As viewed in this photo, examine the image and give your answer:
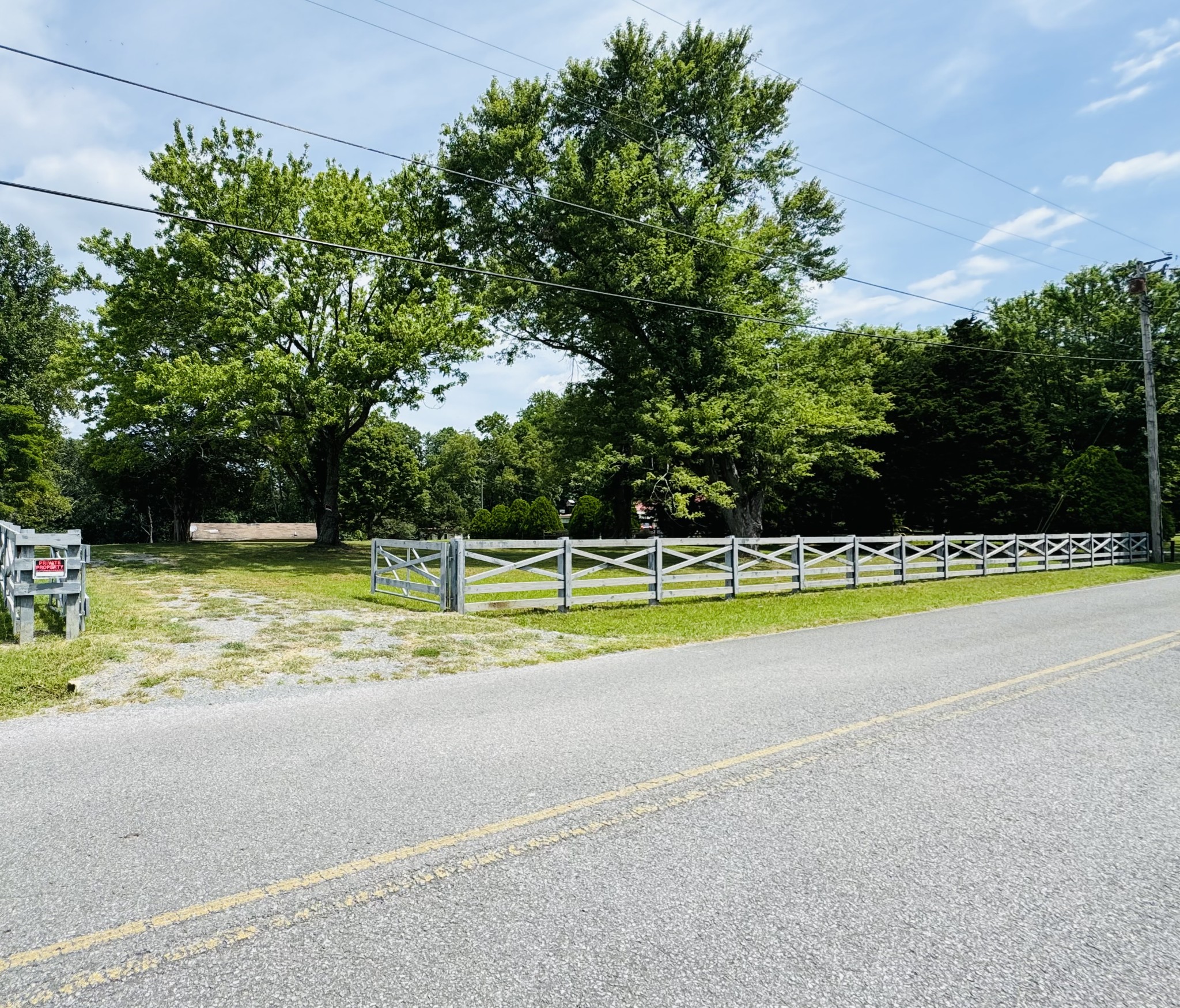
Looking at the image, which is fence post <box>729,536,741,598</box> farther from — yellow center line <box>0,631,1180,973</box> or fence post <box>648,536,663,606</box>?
yellow center line <box>0,631,1180,973</box>

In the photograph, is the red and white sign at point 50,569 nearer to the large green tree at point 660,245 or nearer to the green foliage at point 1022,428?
the large green tree at point 660,245

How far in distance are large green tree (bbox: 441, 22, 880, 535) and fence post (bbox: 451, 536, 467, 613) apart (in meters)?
12.3

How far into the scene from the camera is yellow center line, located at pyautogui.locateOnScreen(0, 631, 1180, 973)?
8.71 ft

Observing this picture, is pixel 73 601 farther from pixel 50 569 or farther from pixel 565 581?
pixel 565 581

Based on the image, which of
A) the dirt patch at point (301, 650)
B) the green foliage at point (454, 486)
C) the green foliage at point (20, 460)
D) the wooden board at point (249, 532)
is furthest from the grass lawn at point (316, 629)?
the green foliage at point (454, 486)

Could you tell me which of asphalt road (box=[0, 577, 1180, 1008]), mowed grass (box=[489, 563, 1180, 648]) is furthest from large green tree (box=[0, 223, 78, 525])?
asphalt road (box=[0, 577, 1180, 1008])

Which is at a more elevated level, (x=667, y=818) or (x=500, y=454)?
(x=500, y=454)

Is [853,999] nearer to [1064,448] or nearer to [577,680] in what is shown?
[577,680]

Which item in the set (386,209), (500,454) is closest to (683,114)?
(386,209)

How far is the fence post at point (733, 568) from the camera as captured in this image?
52.1 ft

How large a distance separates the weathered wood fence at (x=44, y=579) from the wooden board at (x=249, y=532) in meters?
44.8

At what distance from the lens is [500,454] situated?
2901 inches

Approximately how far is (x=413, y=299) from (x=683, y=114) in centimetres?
1355

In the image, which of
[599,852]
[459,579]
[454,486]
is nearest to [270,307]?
[459,579]
